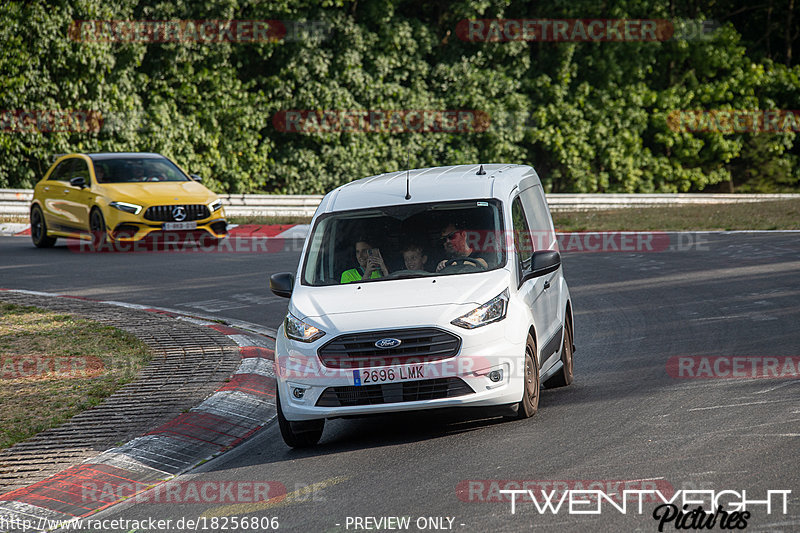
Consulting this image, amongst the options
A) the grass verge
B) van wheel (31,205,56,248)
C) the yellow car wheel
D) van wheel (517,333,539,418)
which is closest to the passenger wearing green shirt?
van wheel (517,333,539,418)

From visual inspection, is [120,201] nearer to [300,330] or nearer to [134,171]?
[134,171]

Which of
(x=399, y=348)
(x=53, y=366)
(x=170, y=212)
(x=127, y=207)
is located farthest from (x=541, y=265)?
(x=127, y=207)

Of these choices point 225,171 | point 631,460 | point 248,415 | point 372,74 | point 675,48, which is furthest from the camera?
point 675,48

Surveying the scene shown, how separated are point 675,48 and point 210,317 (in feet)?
92.6

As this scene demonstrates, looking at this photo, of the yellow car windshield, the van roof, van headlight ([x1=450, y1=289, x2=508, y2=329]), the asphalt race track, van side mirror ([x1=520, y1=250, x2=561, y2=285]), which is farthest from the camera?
the yellow car windshield

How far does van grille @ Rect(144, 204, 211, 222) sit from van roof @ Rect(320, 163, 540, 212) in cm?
1097

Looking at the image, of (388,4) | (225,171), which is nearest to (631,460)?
(225,171)

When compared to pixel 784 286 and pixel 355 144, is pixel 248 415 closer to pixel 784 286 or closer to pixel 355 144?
pixel 784 286

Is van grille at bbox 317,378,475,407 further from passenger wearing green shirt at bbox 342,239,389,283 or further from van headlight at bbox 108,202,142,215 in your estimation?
van headlight at bbox 108,202,142,215

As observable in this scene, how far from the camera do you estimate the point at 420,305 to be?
7504 mm

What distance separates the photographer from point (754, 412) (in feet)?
24.8

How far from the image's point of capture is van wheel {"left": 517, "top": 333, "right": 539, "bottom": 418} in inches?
304

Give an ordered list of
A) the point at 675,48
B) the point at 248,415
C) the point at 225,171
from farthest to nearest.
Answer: the point at 675,48 → the point at 225,171 → the point at 248,415

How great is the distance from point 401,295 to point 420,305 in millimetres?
246
